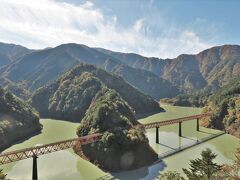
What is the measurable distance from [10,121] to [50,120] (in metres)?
42.7

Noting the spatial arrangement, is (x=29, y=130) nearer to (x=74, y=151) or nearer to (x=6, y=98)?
(x=6, y=98)

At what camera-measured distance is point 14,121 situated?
96.4m

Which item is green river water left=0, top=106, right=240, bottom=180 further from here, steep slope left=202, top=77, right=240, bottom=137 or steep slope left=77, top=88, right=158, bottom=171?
steep slope left=202, top=77, right=240, bottom=137

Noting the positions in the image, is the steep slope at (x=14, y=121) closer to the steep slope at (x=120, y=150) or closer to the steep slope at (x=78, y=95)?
the steep slope at (x=120, y=150)

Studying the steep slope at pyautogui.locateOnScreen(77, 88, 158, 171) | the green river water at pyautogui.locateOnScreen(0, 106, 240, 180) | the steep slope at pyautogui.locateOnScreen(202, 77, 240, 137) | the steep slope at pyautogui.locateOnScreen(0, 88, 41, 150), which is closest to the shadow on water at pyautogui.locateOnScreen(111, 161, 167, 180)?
the green river water at pyautogui.locateOnScreen(0, 106, 240, 180)

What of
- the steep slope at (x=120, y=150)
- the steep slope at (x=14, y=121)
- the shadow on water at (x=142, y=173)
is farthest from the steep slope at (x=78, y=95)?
the shadow on water at (x=142, y=173)

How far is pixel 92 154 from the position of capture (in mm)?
64375

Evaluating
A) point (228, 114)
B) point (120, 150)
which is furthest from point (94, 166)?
point (228, 114)

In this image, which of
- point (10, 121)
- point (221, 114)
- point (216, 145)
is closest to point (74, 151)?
point (10, 121)

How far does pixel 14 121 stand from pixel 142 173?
185 feet

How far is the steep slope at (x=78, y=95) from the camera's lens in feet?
461

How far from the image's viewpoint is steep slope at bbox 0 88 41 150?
8665 centimetres

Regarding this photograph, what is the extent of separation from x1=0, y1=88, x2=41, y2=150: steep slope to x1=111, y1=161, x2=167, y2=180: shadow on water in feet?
136

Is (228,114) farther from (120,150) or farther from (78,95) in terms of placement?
(78,95)
